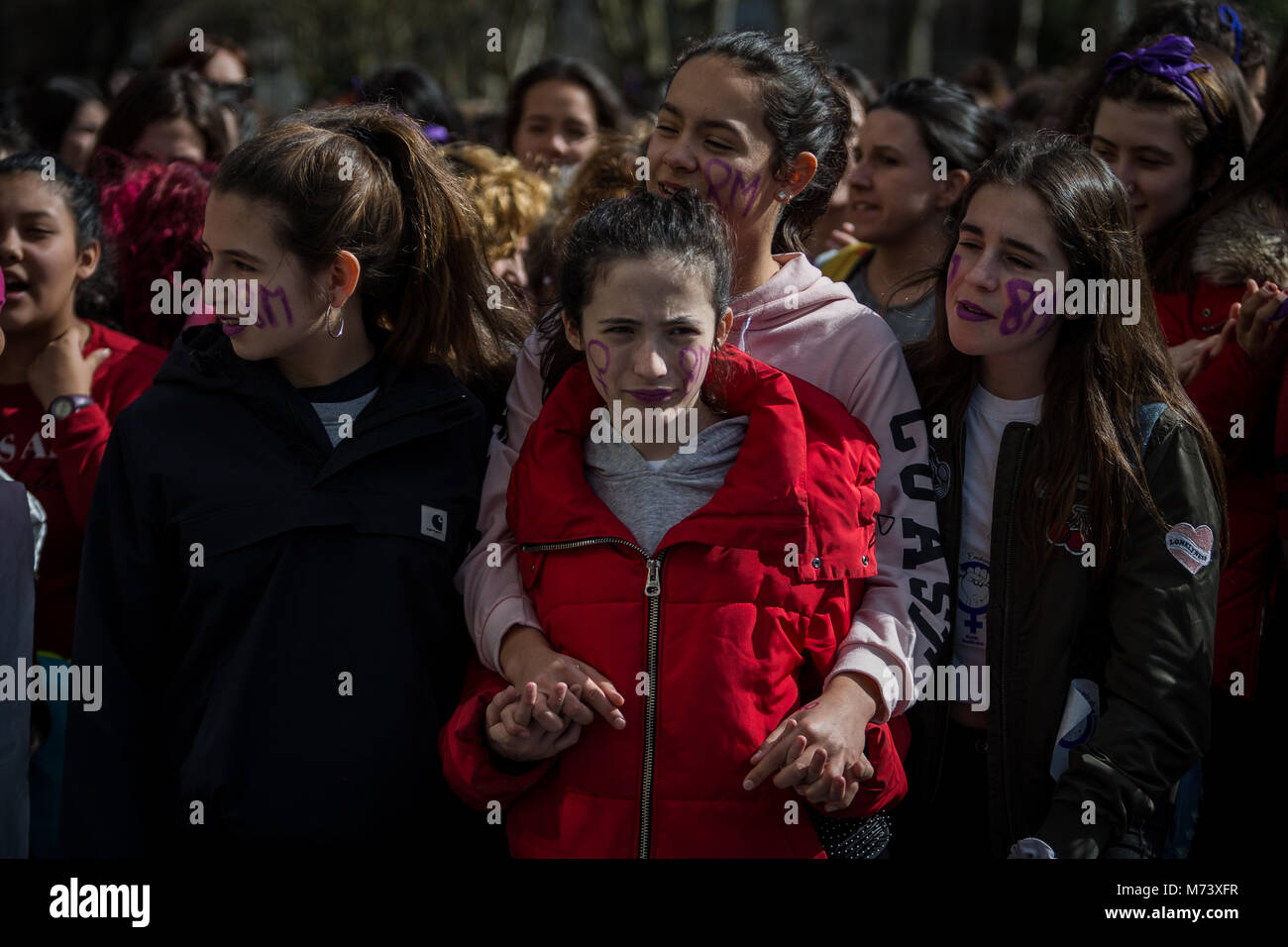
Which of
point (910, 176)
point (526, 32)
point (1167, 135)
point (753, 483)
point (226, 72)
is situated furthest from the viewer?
point (526, 32)

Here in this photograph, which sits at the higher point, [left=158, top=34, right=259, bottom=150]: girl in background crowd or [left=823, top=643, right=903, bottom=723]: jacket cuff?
[left=158, top=34, right=259, bottom=150]: girl in background crowd

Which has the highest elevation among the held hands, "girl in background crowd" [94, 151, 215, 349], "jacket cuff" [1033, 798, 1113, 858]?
"girl in background crowd" [94, 151, 215, 349]

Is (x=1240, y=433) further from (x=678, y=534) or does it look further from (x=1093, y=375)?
(x=678, y=534)

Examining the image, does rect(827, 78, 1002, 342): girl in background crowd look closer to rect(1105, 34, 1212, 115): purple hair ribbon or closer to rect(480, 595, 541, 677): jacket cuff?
rect(1105, 34, 1212, 115): purple hair ribbon

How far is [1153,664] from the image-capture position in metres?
2.31

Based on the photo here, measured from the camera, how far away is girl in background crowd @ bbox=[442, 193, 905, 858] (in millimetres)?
2131

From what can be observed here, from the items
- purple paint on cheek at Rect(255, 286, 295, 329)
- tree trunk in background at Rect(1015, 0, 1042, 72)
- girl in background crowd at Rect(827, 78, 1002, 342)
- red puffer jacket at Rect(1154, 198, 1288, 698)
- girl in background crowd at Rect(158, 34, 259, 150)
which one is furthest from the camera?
tree trunk in background at Rect(1015, 0, 1042, 72)

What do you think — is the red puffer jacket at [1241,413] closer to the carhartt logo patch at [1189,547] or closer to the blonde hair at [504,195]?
the carhartt logo patch at [1189,547]

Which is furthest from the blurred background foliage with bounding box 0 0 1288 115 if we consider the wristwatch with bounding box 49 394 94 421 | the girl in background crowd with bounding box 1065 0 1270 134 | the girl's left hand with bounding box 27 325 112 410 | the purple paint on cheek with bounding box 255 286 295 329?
the purple paint on cheek with bounding box 255 286 295 329

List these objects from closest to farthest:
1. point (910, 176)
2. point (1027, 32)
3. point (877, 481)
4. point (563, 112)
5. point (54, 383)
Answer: point (877, 481), point (54, 383), point (910, 176), point (563, 112), point (1027, 32)

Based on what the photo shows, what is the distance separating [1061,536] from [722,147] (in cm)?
101

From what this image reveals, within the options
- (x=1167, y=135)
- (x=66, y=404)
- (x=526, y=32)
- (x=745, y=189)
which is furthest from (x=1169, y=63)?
(x=526, y=32)

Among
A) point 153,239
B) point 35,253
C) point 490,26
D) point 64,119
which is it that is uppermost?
point 490,26

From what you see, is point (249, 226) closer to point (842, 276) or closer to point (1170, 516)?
point (1170, 516)
